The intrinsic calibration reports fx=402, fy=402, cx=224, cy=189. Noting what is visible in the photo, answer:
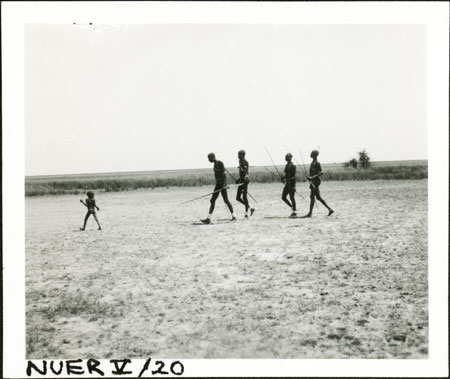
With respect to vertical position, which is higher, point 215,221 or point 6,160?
point 6,160

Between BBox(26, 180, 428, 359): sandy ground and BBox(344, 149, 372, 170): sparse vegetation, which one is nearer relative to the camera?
BBox(26, 180, 428, 359): sandy ground

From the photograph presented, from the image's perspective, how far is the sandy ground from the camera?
4172 millimetres

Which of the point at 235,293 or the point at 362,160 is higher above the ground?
the point at 362,160

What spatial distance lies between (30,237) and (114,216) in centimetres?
340

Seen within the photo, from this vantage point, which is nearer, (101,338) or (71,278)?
(101,338)

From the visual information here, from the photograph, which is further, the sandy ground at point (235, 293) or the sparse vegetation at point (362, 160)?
the sparse vegetation at point (362, 160)

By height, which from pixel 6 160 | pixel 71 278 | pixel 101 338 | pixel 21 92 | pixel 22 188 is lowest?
pixel 101 338

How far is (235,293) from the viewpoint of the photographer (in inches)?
195

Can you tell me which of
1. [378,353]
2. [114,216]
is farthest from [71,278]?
[114,216]

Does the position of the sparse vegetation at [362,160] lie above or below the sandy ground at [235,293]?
above

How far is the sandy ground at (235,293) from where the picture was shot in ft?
13.7

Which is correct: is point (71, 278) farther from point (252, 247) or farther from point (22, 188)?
point (252, 247)

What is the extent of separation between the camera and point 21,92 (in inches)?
220

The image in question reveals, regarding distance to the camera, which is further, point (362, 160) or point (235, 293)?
point (362, 160)
